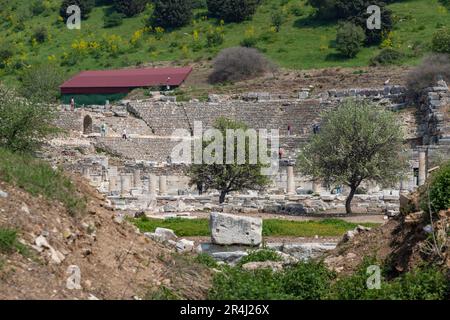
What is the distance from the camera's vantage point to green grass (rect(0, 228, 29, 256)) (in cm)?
1677

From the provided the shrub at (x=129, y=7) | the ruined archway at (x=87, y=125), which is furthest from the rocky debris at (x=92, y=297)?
the shrub at (x=129, y=7)

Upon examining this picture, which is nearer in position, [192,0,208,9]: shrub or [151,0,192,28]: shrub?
[151,0,192,28]: shrub

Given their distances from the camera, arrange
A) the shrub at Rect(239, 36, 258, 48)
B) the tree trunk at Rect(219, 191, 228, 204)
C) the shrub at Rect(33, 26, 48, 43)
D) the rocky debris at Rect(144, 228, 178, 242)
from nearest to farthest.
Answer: the rocky debris at Rect(144, 228, 178, 242) → the tree trunk at Rect(219, 191, 228, 204) → the shrub at Rect(239, 36, 258, 48) → the shrub at Rect(33, 26, 48, 43)

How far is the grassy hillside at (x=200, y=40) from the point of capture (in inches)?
2884

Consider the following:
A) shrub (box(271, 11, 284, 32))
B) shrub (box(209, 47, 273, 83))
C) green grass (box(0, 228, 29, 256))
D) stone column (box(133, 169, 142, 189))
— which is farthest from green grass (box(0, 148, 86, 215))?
shrub (box(271, 11, 284, 32))

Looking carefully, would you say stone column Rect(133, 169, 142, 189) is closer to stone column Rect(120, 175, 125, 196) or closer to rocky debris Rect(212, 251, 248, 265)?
stone column Rect(120, 175, 125, 196)

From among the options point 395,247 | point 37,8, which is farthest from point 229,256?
point 37,8

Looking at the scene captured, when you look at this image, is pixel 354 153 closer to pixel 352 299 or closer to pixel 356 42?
pixel 352 299

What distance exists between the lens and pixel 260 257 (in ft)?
76.1

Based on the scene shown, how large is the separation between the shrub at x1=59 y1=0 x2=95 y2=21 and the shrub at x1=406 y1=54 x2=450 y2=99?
31203 mm

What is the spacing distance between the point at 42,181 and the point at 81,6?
70457mm

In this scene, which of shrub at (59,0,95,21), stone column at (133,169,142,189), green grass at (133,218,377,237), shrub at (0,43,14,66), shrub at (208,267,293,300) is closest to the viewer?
shrub at (208,267,293,300)

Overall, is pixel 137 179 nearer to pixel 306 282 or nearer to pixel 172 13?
pixel 306 282

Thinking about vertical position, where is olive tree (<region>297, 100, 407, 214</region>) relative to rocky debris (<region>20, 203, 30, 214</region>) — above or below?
below
